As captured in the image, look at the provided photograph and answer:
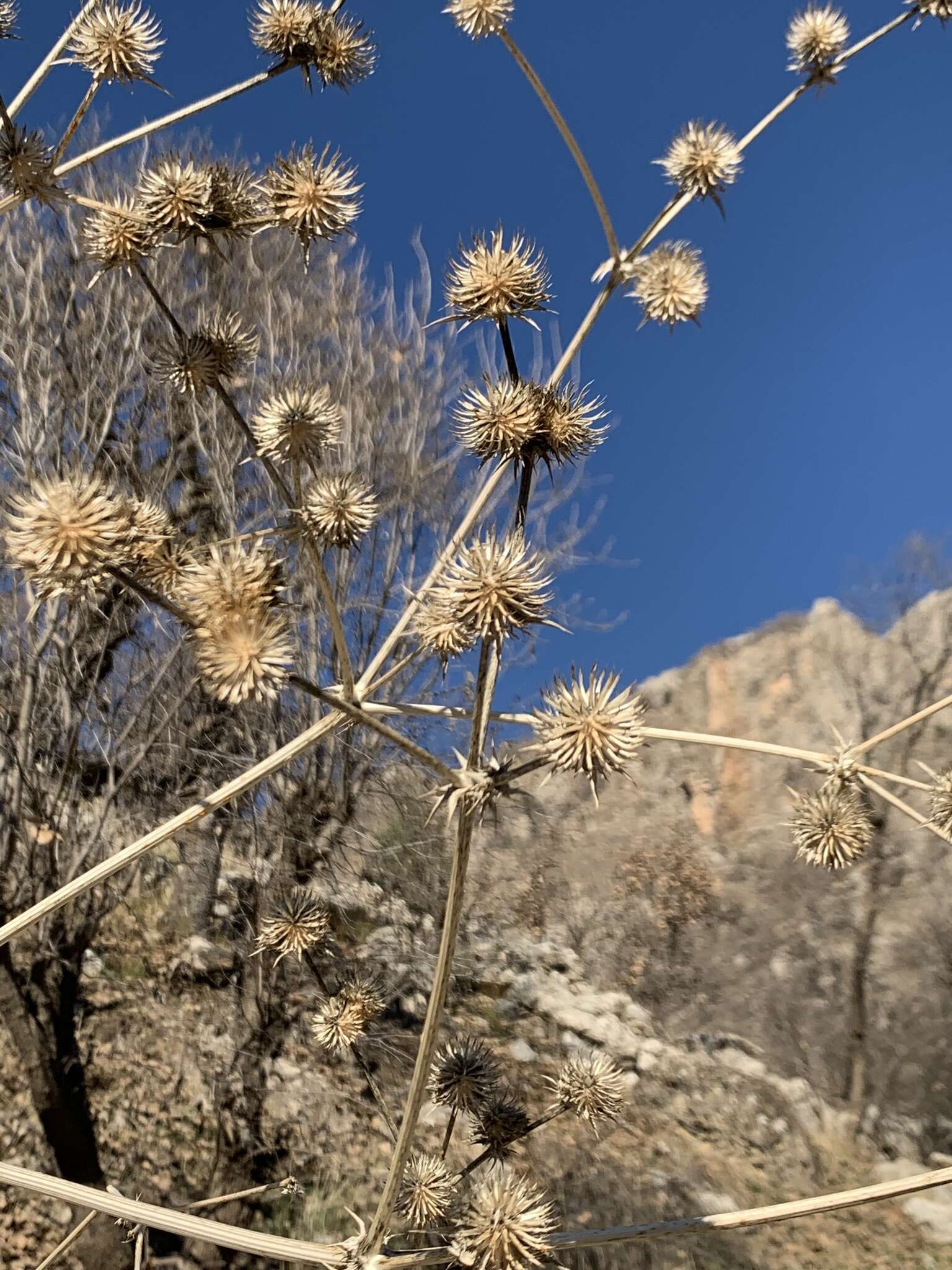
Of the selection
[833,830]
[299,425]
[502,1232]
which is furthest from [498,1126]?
[299,425]

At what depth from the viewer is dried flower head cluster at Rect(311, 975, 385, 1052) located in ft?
6.18

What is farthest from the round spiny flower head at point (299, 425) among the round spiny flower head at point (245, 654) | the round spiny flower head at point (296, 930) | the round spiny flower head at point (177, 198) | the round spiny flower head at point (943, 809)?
the round spiny flower head at point (943, 809)

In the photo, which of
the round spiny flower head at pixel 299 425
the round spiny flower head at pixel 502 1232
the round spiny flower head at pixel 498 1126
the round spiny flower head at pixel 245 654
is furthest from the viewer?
the round spiny flower head at pixel 498 1126

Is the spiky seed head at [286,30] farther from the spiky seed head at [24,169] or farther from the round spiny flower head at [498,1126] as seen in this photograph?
the round spiny flower head at [498,1126]

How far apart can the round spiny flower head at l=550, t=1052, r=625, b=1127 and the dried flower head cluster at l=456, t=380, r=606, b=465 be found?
3.86 ft

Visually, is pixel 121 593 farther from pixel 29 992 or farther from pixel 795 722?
pixel 795 722

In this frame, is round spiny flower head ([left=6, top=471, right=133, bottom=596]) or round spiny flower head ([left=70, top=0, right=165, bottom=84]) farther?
round spiny flower head ([left=70, top=0, right=165, bottom=84])

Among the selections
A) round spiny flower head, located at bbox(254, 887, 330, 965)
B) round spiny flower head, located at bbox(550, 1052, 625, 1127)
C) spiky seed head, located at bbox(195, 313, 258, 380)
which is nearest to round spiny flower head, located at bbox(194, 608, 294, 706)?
spiky seed head, located at bbox(195, 313, 258, 380)

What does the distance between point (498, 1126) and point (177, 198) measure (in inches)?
63.1

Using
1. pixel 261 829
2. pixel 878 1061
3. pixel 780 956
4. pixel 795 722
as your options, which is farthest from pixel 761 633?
pixel 261 829

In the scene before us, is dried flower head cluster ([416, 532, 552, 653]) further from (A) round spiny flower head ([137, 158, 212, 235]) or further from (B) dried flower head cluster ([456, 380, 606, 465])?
(A) round spiny flower head ([137, 158, 212, 235])

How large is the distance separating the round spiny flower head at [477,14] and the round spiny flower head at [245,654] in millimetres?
1069

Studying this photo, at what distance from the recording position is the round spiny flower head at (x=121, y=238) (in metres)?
1.67

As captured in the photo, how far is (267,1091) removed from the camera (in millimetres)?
6430
